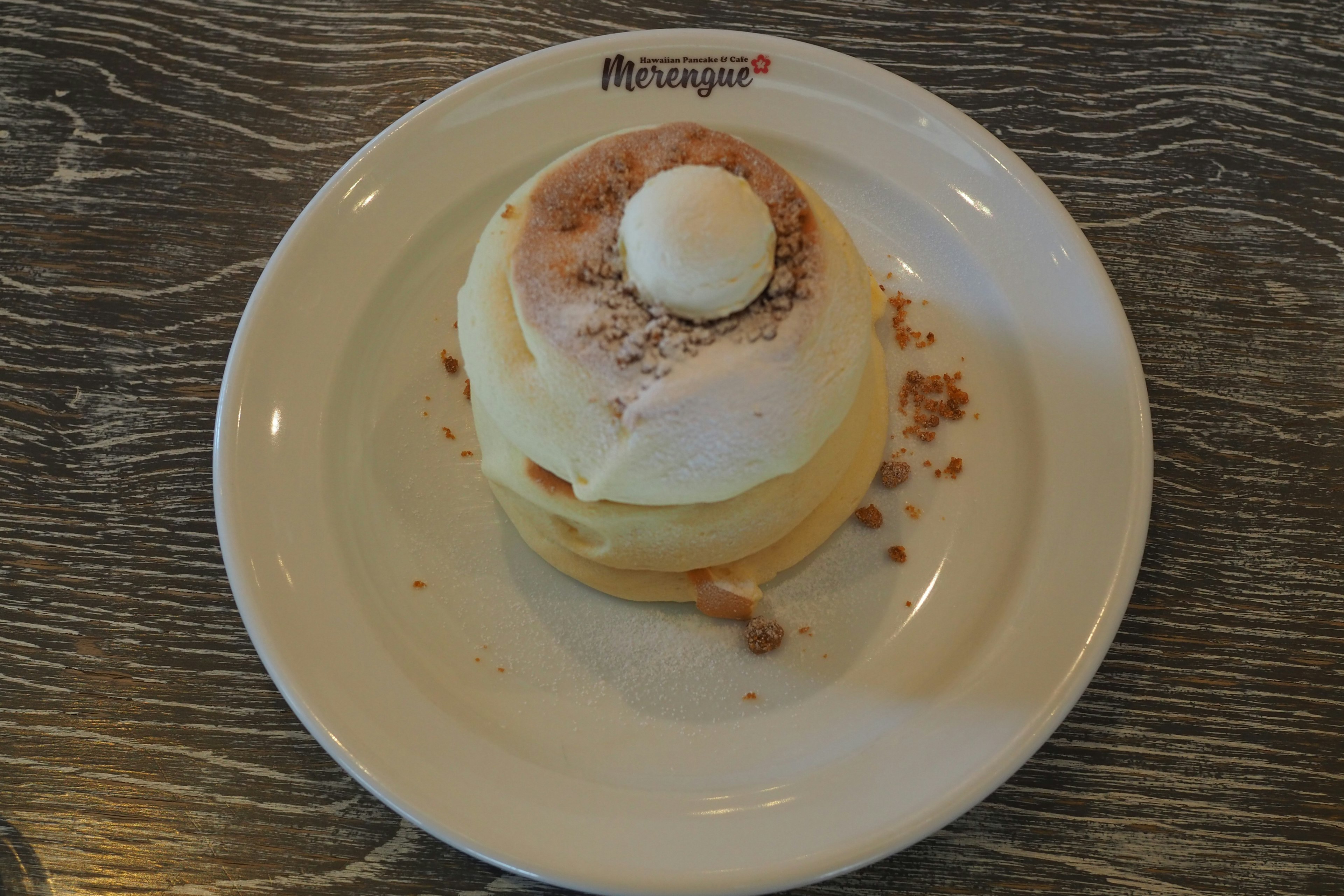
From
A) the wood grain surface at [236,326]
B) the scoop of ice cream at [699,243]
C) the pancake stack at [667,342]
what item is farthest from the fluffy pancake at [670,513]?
the wood grain surface at [236,326]

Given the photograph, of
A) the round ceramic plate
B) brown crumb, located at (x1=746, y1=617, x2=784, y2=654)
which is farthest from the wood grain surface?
brown crumb, located at (x1=746, y1=617, x2=784, y2=654)

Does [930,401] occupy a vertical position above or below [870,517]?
above

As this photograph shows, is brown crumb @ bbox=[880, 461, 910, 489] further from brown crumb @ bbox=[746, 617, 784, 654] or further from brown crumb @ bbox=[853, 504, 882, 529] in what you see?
brown crumb @ bbox=[746, 617, 784, 654]

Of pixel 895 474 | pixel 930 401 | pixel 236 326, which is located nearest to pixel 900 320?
pixel 930 401

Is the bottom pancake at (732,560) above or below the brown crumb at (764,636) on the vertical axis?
above

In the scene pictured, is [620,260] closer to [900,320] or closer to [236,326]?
[900,320]

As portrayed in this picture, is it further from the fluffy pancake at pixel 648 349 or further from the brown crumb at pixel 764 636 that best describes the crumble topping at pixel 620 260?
the brown crumb at pixel 764 636
